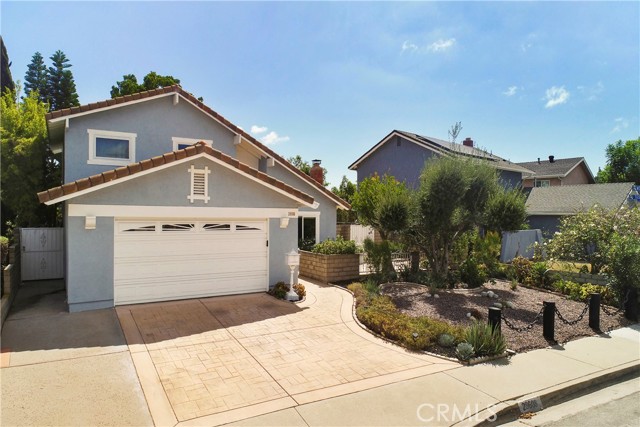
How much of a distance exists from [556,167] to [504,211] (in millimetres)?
28187

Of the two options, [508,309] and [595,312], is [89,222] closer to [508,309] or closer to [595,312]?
[508,309]

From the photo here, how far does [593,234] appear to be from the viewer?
1268 centimetres

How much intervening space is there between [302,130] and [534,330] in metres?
19.7

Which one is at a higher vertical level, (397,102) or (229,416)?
(397,102)

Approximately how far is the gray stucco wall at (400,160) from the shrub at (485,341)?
1647 cm

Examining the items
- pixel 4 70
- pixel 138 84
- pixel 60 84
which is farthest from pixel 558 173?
pixel 4 70

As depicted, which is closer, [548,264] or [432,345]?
[432,345]

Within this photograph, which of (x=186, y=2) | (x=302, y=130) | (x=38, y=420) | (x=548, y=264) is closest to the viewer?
(x=38, y=420)

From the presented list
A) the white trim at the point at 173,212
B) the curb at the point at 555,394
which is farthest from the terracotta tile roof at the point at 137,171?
the curb at the point at 555,394

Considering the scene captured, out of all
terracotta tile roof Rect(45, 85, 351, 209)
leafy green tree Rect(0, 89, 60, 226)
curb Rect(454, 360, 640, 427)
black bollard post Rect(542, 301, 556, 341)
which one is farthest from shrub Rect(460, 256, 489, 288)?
leafy green tree Rect(0, 89, 60, 226)

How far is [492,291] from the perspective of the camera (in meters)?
12.0

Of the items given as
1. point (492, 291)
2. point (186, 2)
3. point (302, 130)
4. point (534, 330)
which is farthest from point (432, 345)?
point (302, 130)

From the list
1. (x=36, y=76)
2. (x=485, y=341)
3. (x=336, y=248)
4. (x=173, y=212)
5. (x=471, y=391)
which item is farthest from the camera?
(x=36, y=76)

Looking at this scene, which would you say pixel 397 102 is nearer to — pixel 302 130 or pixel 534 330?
pixel 302 130
